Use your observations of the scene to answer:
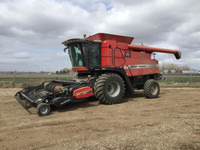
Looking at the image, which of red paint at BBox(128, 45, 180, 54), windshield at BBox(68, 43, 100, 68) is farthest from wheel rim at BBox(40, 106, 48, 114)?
red paint at BBox(128, 45, 180, 54)

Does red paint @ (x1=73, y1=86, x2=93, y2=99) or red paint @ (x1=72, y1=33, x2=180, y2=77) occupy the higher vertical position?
red paint @ (x1=72, y1=33, x2=180, y2=77)

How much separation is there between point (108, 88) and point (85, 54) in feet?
6.20

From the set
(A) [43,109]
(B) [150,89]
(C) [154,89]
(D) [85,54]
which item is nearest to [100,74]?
(D) [85,54]

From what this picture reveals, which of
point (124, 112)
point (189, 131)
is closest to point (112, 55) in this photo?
point (124, 112)

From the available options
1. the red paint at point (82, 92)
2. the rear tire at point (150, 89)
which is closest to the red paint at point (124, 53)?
the rear tire at point (150, 89)

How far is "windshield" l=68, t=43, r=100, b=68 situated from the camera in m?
7.64

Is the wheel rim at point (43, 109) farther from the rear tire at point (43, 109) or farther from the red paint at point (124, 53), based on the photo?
the red paint at point (124, 53)

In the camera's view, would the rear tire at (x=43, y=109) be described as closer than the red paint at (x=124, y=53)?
Yes

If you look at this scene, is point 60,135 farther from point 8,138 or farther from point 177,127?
point 177,127

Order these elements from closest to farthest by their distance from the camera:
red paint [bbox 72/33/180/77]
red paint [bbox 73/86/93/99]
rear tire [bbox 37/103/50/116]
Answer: rear tire [bbox 37/103/50/116], red paint [bbox 73/86/93/99], red paint [bbox 72/33/180/77]

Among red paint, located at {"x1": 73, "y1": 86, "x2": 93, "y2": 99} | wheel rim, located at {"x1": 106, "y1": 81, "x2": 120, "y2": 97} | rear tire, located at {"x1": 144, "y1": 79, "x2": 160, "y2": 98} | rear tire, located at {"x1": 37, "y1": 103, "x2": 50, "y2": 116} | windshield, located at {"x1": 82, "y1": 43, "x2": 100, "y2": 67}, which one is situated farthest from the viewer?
rear tire, located at {"x1": 144, "y1": 79, "x2": 160, "y2": 98}

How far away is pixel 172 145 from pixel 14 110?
17.6 feet

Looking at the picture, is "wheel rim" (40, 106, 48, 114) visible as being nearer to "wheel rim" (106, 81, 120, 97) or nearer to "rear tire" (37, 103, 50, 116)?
"rear tire" (37, 103, 50, 116)

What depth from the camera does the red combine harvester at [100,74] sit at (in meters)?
6.29
